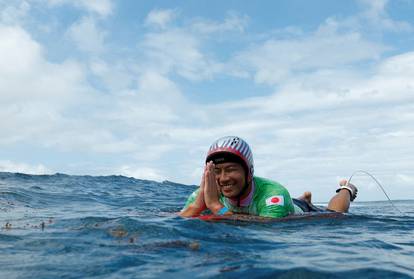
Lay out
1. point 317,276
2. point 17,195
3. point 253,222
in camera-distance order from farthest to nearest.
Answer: point 17,195 < point 253,222 < point 317,276

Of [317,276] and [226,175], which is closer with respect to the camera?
[317,276]

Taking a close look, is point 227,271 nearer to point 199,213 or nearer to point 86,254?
point 86,254

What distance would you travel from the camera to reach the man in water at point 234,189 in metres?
7.99

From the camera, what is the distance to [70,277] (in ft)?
13.4

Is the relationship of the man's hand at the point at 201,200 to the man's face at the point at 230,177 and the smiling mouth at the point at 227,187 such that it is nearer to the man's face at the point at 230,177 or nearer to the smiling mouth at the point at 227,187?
the man's face at the point at 230,177

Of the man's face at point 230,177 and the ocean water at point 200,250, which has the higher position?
the man's face at point 230,177

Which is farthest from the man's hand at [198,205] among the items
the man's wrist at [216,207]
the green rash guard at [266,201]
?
the green rash guard at [266,201]

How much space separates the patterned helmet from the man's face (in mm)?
156

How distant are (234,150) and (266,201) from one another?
3.66 ft

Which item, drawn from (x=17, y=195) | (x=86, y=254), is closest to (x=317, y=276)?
(x=86, y=254)

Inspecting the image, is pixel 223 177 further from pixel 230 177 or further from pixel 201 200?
pixel 201 200

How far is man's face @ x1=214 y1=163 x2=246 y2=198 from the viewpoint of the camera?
8.34m

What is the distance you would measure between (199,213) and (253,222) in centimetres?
114

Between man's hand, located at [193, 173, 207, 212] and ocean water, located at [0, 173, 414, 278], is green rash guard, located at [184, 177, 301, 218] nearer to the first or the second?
ocean water, located at [0, 173, 414, 278]
